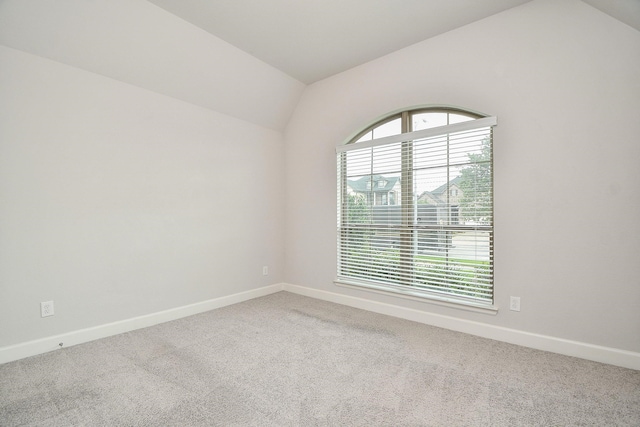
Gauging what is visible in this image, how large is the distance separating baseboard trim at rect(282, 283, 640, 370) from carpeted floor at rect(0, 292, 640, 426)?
3.1 inches

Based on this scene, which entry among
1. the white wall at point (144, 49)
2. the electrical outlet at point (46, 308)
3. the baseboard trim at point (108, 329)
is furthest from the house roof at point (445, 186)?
the electrical outlet at point (46, 308)

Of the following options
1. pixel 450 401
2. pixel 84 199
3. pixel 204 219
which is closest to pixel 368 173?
pixel 204 219

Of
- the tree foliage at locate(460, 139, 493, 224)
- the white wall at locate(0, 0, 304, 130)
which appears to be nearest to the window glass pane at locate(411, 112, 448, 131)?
the tree foliage at locate(460, 139, 493, 224)

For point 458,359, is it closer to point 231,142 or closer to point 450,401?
point 450,401

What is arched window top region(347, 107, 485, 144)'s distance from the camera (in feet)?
9.31

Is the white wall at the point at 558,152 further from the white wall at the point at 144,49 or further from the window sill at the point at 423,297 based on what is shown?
the white wall at the point at 144,49

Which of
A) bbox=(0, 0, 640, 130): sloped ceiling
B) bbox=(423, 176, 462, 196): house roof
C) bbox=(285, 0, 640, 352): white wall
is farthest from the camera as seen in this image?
bbox=(423, 176, 462, 196): house roof

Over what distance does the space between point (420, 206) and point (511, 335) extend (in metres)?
1.37

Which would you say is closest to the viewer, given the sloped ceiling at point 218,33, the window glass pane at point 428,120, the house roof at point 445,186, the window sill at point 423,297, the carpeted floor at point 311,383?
the carpeted floor at point 311,383

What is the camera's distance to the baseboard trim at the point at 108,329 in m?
2.19

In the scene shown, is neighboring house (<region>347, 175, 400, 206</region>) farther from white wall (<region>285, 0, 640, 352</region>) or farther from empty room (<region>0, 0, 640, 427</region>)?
white wall (<region>285, 0, 640, 352</region>)

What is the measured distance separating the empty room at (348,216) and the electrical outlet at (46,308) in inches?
1.6

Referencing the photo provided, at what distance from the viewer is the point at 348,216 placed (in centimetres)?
363

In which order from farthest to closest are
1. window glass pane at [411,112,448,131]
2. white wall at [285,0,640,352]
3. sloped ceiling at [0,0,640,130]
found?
window glass pane at [411,112,448,131] < sloped ceiling at [0,0,640,130] < white wall at [285,0,640,352]
